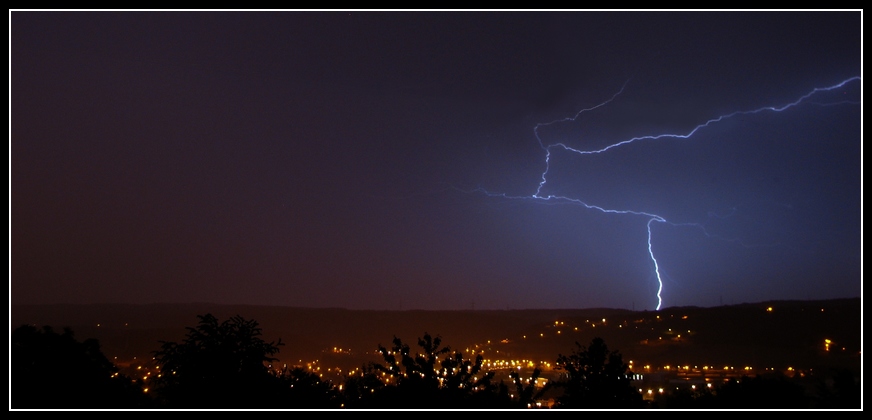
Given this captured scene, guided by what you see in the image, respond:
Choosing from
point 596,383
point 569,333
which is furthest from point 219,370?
point 569,333

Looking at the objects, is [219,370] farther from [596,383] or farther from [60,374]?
[596,383]

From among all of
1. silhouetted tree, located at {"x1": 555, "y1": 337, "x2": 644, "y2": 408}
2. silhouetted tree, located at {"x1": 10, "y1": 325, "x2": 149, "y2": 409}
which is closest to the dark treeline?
silhouetted tree, located at {"x1": 10, "y1": 325, "x2": 149, "y2": 409}

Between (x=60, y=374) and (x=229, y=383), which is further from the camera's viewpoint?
(x=229, y=383)

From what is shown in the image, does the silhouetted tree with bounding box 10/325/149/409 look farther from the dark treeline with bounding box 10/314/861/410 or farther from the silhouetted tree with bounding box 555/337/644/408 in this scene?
the silhouetted tree with bounding box 555/337/644/408

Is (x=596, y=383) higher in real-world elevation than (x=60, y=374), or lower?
lower

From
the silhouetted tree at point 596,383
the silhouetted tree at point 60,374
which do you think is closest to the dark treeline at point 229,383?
the silhouetted tree at point 60,374

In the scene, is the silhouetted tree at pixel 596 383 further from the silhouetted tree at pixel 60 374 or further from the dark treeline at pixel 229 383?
the silhouetted tree at pixel 60 374

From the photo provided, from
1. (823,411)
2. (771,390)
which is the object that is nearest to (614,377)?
(771,390)
